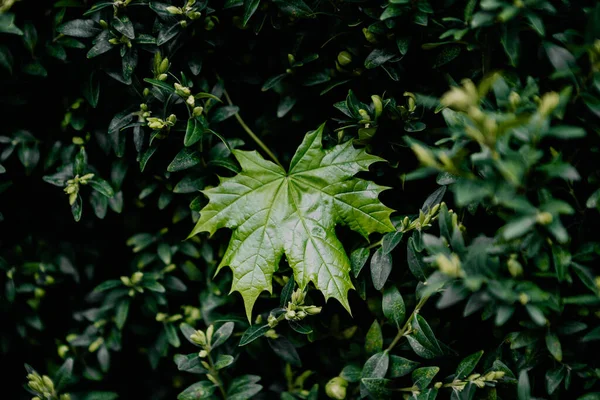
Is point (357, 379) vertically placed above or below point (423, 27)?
below

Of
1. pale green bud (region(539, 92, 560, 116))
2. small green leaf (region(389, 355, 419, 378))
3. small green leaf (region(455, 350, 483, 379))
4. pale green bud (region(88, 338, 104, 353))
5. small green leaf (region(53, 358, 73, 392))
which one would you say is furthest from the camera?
pale green bud (region(88, 338, 104, 353))

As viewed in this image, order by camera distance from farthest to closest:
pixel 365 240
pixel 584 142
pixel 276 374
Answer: pixel 276 374
pixel 365 240
pixel 584 142

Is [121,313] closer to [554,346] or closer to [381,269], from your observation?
[381,269]

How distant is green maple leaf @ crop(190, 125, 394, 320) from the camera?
1672 millimetres

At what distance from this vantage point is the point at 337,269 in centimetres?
165

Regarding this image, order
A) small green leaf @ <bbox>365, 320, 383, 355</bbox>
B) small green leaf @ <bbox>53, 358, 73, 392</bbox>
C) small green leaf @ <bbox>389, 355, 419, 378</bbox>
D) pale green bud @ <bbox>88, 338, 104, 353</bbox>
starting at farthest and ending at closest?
pale green bud @ <bbox>88, 338, 104, 353</bbox> < small green leaf @ <bbox>53, 358, 73, 392</bbox> < small green leaf @ <bbox>365, 320, 383, 355</bbox> < small green leaf @ <bbox>389, 355, 419, 378</bbox>

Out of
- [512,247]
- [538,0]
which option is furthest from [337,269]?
[538,0]

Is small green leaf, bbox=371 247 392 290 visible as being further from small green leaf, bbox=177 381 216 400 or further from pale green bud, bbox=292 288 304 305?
small green leaf, bbox=177 381 216 400

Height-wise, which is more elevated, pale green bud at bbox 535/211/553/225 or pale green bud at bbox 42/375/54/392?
pale green bud at bbox 535/211/553/225

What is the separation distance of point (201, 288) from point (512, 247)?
1314 mm

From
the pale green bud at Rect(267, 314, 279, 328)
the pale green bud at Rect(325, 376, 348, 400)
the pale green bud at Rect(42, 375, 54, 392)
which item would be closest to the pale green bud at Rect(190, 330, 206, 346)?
the pale green bud at Rect(267, 314, 279, 328)

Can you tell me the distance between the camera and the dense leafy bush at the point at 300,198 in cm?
137

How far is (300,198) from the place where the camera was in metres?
1.76

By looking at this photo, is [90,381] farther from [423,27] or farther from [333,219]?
[423,27]
